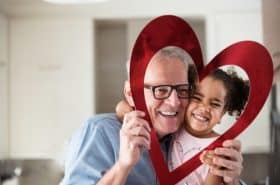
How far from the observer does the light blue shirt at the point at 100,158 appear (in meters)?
0.68

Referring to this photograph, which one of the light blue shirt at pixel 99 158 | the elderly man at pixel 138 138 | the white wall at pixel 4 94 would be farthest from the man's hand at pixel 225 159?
the white wall at pixel 4 94

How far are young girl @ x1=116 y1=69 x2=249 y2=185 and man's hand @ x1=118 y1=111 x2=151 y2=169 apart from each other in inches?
1.2

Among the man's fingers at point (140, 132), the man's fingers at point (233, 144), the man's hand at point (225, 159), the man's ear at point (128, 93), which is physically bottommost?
the man's hand at point (225, 159)

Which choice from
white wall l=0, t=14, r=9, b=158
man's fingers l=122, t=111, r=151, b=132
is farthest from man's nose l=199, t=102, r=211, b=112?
white wall l=0, t=14, r=9, b=158

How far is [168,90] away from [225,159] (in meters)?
0.16

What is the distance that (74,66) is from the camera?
2.37 ft

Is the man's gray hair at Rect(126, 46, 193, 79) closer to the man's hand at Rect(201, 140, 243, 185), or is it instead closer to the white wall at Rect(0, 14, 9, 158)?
the man's hand at Rect(201, 140, 243, 185)

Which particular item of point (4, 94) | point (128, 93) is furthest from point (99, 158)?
point (4, 94)

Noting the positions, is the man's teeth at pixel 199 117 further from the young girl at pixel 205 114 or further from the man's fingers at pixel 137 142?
the man's fingers at pixel 137 142

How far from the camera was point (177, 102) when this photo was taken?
687 millimetres

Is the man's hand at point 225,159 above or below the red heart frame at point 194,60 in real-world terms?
below

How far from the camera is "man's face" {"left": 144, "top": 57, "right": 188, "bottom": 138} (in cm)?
68

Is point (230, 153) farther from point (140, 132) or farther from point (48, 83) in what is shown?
point (48, 83)

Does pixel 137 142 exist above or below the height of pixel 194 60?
below
